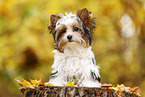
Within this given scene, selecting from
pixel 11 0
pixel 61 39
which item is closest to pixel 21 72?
pixel 11 0

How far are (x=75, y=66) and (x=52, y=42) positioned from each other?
5774 mm

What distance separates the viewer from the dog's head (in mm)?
5484

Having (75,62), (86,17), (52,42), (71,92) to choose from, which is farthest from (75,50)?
(52,42)

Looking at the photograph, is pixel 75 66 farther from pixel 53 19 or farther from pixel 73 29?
pixel 53 19

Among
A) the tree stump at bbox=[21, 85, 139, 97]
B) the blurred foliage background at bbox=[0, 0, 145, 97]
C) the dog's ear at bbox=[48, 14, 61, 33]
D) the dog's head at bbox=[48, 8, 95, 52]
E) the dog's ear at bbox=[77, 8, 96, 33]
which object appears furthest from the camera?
the blurred foliage background at bbox=[0, 0, 145, 97]

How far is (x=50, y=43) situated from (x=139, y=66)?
4.32m

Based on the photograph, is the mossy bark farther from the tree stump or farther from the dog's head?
the dog's head

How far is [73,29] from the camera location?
5.53 meters

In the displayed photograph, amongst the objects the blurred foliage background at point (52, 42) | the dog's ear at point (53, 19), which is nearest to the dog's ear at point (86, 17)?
the dog's ear at point (53, 19)

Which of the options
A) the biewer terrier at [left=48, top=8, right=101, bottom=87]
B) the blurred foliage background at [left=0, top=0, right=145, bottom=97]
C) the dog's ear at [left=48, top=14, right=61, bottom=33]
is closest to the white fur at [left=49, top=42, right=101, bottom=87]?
the biewer terrier at [left=48, top=8, right=101, bottom=87]

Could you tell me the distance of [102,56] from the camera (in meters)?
13.1

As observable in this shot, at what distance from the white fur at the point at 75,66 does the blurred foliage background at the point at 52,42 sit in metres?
3.87

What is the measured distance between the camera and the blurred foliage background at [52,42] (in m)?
9.70

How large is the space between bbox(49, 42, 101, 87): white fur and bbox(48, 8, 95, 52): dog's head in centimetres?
11
